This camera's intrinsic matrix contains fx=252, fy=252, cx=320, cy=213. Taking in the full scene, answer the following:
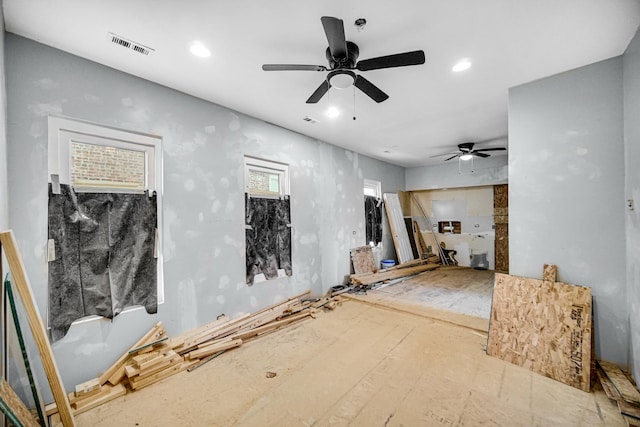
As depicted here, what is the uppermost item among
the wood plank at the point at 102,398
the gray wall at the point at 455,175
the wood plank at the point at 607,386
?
the gray wall at the point at 455,175

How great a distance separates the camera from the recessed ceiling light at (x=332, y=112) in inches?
142

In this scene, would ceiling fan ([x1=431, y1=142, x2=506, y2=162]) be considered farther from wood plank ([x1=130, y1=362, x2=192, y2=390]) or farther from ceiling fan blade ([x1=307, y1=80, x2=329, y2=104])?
wood plank ([x1=130, y1=362, x2=192, y2=390])

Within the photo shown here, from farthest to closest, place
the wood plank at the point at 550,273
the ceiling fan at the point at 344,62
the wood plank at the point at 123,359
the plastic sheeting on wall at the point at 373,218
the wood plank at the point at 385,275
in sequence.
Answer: the plastic sheeting on wall at the point at 373,218
the wood plank at the point at 385,275
the wood plank at the point at 550,273
the wood plank at the point at 123,359
the ceiling fan at the point at 344,62

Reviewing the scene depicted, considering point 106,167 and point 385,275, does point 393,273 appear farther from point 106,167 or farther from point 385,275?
point 106,167

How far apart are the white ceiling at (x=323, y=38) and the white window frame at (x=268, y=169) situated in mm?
818

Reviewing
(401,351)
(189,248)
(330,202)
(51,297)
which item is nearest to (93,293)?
(51,297)

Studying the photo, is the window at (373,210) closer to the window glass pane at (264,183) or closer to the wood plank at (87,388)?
the window glass pane at (264,183)

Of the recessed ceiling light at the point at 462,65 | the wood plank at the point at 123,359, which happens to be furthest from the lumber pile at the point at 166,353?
the recessed ceiling light at the point at 462,65

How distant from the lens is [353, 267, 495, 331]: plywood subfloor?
12.3 feet

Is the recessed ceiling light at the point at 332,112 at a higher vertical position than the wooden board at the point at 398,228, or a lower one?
higher

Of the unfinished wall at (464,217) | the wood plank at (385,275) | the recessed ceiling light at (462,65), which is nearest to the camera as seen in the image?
the recessed ceiling light at (462,65)

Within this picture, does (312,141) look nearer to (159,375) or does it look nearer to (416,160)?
(416,160)

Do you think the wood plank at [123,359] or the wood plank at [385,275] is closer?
the wood plank at [123,359]

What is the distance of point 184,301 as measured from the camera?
302 centimetres
